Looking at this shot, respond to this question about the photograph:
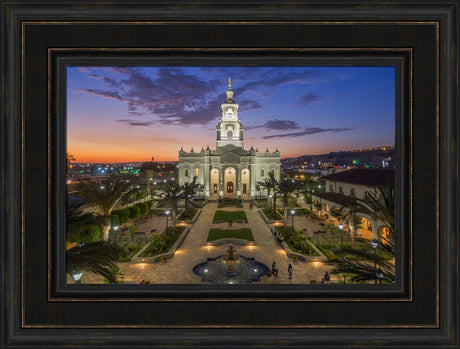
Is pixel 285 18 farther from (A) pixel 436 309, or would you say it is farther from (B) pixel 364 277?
(A) pixel 436 309

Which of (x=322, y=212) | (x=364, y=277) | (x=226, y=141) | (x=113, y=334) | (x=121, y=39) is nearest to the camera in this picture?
(x=113, y=334)

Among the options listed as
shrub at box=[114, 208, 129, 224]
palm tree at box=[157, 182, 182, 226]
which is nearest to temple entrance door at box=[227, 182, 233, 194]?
palm tree at box=[157, 182, 182, 226]

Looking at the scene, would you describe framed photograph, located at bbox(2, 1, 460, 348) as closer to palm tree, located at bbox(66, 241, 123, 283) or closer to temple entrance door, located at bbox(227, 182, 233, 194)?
palm tree, located at bbox(66, 241, 123, 283)

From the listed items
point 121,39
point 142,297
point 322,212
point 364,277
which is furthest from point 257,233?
point 121,39

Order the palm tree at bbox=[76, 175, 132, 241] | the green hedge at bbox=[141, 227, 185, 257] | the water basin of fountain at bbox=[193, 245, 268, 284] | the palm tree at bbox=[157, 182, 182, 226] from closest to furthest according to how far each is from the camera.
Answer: the palm tree at bbox=[76, 175, 132, 241], the water basin of fountain at bbox=[193, 245, 268, 284], the green hedge at bbox=[141, 227, 185, 257], the palm tree at bbox=[157, 182, 182, 226]

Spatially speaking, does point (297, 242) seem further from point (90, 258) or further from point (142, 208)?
point (142, 208)
